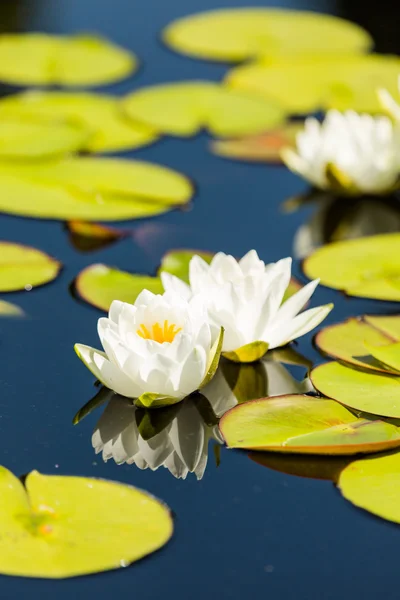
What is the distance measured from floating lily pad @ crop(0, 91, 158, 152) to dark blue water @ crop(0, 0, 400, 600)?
15.7 inches

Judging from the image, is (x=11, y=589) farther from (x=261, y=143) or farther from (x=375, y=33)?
(x=375, y=33)

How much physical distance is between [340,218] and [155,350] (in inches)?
39.6

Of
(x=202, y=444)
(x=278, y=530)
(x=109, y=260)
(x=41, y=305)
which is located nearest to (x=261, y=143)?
(x=109, y=260)

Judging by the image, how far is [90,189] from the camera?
90.7 inches

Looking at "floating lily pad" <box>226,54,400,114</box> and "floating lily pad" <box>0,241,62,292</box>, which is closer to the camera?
"floating lily pad" <box>0,241,62,292</box>

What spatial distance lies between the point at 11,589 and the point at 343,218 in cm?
139

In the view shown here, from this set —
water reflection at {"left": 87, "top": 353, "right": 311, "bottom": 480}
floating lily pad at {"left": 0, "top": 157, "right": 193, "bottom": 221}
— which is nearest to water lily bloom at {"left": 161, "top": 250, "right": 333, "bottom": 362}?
water reflection at {"left": 87, "top": 353, "right": 311, "bottom": 480}

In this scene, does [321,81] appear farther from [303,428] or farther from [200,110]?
[303,428]

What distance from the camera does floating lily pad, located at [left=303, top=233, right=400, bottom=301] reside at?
6.20ft

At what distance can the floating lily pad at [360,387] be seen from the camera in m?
1.46

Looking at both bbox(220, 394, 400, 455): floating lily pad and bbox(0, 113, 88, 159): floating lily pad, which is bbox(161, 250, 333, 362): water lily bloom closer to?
bbox(220, 394, 400, 455): floating lily pad

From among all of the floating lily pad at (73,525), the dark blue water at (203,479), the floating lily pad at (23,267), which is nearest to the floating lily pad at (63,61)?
the dark blue water at (203,479)

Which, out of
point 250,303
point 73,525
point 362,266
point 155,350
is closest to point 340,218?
point 362,266

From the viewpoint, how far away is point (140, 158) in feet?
8.27
